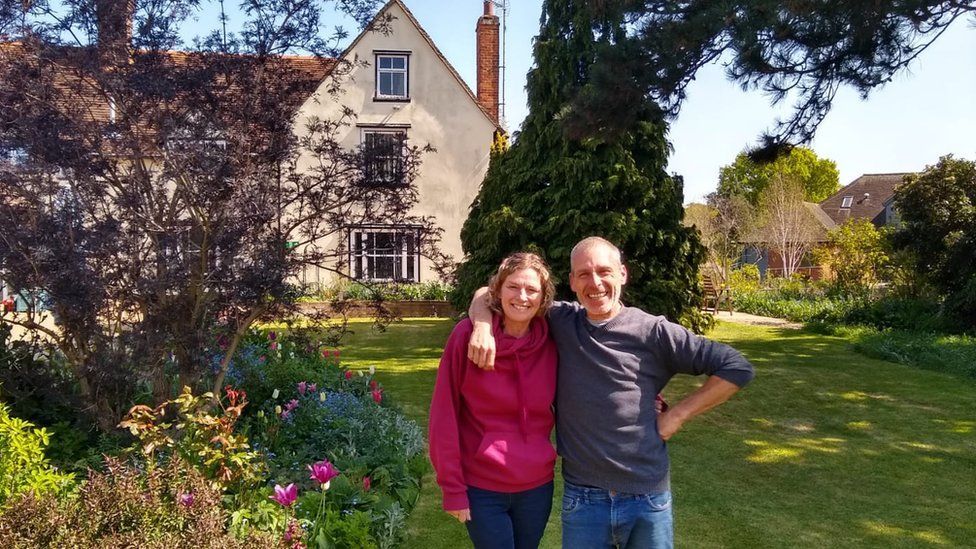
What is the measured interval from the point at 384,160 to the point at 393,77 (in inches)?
627

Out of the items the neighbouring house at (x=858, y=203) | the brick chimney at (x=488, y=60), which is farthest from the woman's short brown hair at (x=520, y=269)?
the neighbouring house at (x=858, y=203)

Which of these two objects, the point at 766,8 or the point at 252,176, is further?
the point at 766,8

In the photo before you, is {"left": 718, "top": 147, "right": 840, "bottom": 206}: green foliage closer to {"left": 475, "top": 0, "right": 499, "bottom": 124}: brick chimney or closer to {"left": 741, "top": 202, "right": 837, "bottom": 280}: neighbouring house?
{"left": 741, "top": 202, "right": 837, "bottom": 280}: neighbouring house

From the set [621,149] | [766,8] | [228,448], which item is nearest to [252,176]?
[228,448]

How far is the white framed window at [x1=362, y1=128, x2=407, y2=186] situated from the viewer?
504cm

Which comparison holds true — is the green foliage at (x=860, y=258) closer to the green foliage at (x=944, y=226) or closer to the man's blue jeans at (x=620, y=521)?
the green foliage at (x=944, y=226)

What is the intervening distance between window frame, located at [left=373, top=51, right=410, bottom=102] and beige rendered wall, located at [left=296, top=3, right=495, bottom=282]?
9 cm

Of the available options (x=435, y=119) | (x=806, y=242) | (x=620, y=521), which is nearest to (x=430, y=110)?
(x=435, y=119)

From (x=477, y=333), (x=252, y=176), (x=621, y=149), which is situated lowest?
(x=477, y=333)

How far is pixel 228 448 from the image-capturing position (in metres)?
3.16

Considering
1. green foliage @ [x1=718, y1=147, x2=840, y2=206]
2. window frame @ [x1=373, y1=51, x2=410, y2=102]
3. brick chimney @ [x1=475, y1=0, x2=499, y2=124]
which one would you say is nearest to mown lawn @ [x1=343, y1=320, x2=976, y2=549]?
window frame @ [x1=373, y1=51, x2=410, y2=102]

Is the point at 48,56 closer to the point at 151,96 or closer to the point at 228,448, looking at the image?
the point at 151,96

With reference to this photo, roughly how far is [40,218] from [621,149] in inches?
334

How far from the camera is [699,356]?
95.1 inches
